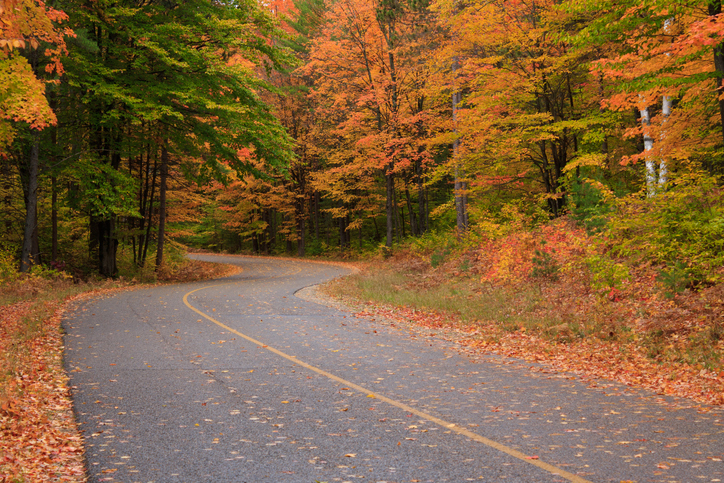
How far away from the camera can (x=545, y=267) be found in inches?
562

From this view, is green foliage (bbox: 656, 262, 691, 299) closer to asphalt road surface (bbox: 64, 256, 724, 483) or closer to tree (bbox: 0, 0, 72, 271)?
asphalt road surface (bbox: 64, 256, 724, 483)

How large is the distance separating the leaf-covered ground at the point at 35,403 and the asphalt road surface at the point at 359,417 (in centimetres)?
21

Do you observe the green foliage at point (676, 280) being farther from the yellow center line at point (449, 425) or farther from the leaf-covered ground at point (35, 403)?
the leaf-covered ground at point (35, 403)

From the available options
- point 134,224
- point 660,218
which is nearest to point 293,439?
point 660,218

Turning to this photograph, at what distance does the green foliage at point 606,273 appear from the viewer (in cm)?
1109

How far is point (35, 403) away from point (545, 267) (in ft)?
40.2

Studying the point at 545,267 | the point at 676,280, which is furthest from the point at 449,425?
the point at 545,267

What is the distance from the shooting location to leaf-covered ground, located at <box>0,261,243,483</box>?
4543 mm

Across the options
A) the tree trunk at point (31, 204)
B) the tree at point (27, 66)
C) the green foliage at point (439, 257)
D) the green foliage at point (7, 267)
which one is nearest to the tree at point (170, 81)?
the tree trunk at point (31, 204)

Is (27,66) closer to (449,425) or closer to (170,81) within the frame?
(170,81)

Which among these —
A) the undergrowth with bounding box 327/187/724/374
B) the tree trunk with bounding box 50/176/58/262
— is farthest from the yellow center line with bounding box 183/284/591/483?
the tree trunk with bounding box 50/176/58/262

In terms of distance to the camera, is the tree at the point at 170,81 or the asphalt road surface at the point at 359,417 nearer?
the asphalt road surface at the point at 359,417

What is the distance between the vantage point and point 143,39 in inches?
798

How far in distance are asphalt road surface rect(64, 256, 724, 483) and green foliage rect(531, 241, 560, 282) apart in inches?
196
